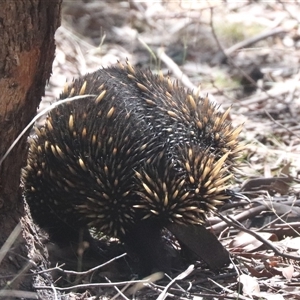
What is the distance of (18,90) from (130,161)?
0.82 metres

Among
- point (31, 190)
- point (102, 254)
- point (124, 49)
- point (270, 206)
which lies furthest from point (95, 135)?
point (124, 49)

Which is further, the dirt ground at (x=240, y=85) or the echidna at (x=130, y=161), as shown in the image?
the dirt ground at (x=240, y=85)

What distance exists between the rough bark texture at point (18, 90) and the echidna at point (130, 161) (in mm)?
468

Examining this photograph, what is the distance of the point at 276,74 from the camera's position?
6.66 meters

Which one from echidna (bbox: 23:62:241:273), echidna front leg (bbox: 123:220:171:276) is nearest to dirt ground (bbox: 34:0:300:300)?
echidna front leg (bbox: 123:220:171:276)

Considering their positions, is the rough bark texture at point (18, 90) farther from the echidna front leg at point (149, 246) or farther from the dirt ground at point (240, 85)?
the echidna front leg at point (149, 246)

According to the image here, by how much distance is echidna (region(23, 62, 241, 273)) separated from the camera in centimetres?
305

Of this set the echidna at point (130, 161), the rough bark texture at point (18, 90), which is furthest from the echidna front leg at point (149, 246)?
the rough bark texture at point (18, 90)

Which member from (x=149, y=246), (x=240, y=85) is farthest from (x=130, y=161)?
(x=240, y=85)

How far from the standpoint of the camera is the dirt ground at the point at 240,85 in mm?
3223

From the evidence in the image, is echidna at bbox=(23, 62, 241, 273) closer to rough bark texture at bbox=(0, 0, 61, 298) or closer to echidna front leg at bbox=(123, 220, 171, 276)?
echidna front leg at bbox=(123, 220, 171, 276)

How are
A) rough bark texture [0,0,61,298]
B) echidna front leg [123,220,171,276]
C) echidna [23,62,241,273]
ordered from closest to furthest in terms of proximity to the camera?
rough bark texture [0,0,61,298], echidna [23,62,241,273], echidna front leg [123,220,171,276]

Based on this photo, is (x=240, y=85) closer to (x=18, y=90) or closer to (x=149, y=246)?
(x=149, y=246)

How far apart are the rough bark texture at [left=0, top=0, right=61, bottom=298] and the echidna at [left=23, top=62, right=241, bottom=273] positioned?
0.47 metres
